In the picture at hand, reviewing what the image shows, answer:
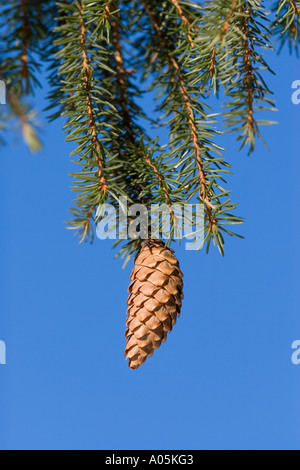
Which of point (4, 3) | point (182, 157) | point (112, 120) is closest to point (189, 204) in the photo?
point (182, 157)

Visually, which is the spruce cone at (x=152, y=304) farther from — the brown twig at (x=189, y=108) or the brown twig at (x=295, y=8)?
the brown twig at (x=295, y=8)

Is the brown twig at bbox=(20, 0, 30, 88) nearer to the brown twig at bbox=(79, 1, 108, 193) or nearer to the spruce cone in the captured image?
the brown twig at bbox=(79, 1, 108, 193)

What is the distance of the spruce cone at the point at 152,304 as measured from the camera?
54 centimetres

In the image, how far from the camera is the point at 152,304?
0.54 meters

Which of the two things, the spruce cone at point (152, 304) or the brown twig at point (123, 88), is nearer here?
the spruce cone at point (152, 304)

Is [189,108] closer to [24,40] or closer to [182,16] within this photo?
[182,16]

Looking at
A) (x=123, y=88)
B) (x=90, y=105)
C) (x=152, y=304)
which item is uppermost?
(x=123, y=88)

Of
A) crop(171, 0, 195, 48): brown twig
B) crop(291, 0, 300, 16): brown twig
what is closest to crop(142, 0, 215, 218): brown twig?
crop(171, 0, 195, 48): brown twig

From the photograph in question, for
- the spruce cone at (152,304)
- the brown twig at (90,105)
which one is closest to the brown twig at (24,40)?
the brown twig at (90,105)

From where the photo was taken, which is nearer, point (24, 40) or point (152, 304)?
point (152, 304)

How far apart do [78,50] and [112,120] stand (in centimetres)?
11

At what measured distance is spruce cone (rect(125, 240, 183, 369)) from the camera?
1.77 feet

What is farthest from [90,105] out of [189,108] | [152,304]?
[152,304]

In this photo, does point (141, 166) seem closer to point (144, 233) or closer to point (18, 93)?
point (144, 233)
